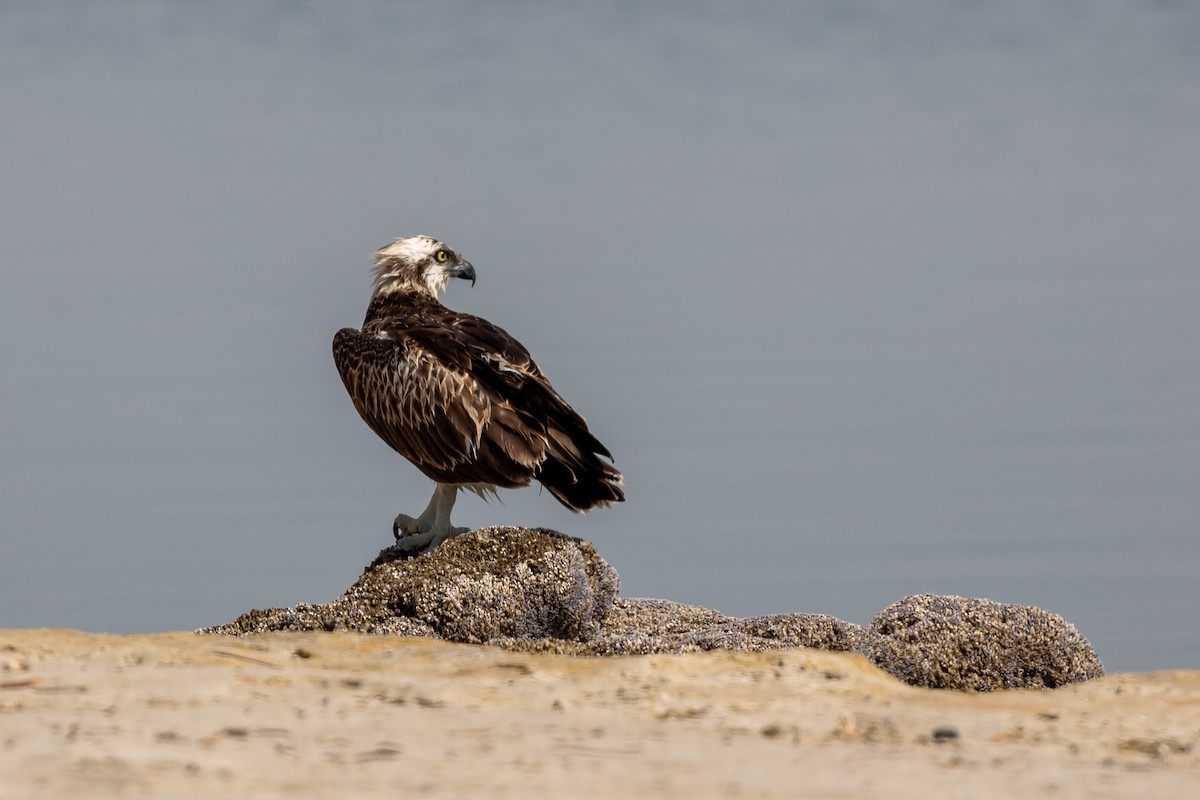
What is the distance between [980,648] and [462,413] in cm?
401

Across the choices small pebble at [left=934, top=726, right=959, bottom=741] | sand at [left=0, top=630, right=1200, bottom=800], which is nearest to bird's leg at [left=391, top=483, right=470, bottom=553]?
sand at [left=0, top=630, right=1200, bottom=800]

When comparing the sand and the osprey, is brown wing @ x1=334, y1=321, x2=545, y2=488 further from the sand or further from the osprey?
the sand

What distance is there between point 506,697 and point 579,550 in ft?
13.7

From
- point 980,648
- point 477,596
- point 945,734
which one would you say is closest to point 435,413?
point 477,596

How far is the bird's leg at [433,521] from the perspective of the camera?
39.3 ft

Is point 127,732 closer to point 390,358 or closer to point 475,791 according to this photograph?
point 475,791

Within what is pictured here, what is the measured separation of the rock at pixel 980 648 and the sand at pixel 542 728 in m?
1.73

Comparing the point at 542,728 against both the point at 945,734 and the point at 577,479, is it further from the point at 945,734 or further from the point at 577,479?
the point at 577,479

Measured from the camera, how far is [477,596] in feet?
33.2

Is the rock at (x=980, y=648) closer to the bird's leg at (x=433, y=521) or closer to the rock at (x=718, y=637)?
the rock at (x=718, y=637)

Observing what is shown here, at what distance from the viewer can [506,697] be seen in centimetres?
667

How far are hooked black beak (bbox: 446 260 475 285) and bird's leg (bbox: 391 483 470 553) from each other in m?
2.24

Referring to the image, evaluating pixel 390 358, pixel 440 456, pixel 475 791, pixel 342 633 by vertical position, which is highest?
pixel 390 358

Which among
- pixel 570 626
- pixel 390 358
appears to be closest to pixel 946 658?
pixel 570 626
